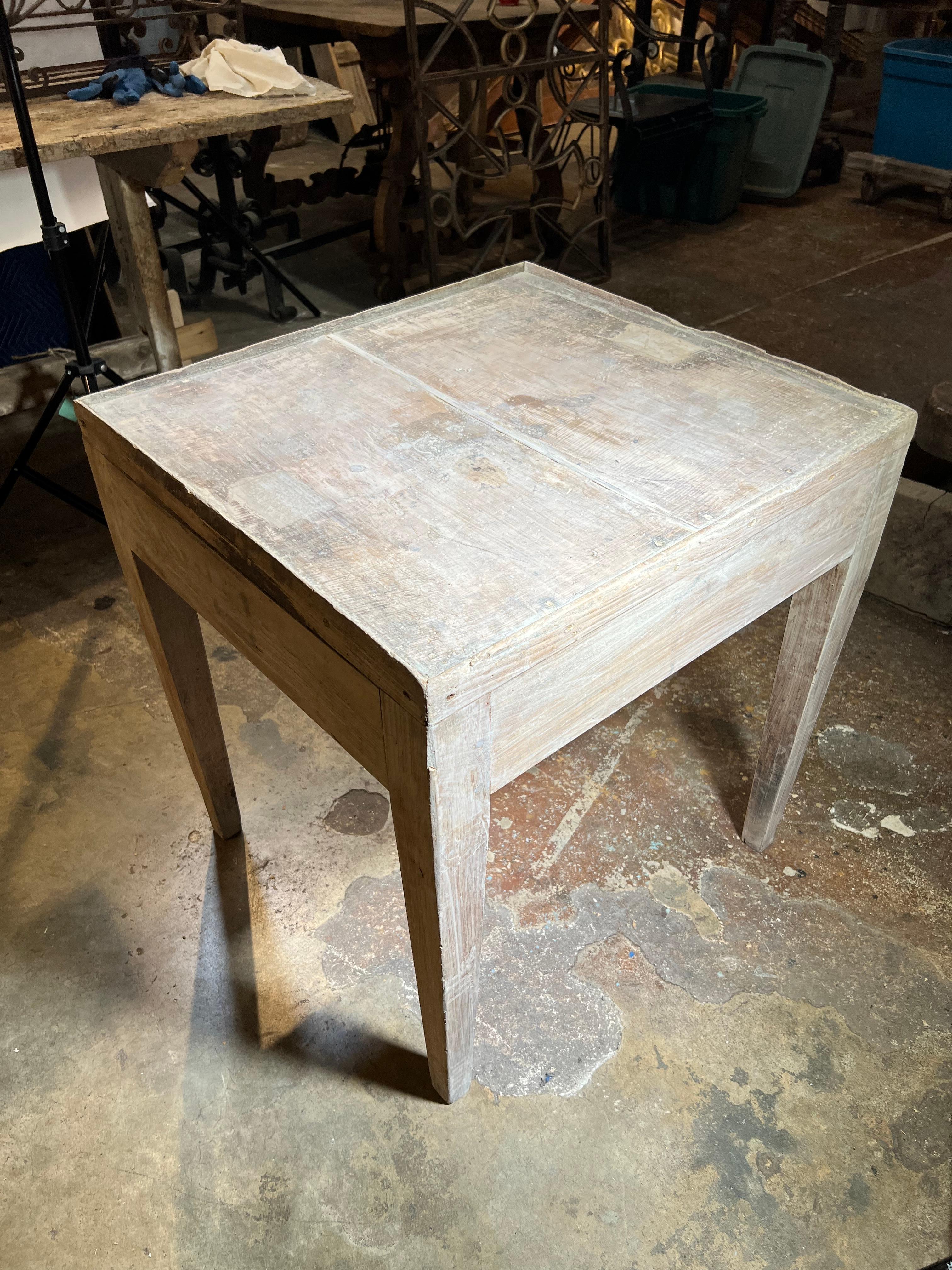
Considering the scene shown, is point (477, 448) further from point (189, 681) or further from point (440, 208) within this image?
point (440, 208)

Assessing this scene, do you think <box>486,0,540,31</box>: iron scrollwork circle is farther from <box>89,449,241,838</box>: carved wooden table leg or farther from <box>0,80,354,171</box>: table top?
<box>89,449,241,838</box>: carved wooden table leg

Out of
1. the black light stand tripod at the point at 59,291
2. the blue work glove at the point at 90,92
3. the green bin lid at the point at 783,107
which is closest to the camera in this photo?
the black light stand tripod at the point at 59,291

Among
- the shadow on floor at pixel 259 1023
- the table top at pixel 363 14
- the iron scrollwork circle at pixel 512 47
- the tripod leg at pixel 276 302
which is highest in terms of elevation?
the table top at pixel 363 14

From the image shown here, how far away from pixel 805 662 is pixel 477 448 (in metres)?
0.61

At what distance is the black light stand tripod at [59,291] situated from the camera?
169cm

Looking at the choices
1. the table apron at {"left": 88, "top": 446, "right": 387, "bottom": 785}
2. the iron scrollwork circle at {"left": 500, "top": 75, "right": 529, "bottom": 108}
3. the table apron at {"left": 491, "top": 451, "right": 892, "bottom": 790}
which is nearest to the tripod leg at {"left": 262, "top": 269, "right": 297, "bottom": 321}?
the iron scrollwork circle at {"left": 500, "top": 75, "right": 529, "bottom": 108}

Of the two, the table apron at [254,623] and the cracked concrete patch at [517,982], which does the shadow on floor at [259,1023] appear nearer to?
the cracked concrete patch at [517,982]

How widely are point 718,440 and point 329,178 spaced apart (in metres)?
3.41

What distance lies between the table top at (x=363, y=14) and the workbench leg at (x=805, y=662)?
260 cm

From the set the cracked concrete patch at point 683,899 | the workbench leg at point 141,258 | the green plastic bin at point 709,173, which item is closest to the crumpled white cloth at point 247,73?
the workbench leg at point 141,258

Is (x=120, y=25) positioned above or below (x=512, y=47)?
above

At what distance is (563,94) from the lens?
Result: 11.7 ft

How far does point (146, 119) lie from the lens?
2.08 meters

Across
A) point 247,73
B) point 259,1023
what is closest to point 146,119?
point 247,73
